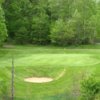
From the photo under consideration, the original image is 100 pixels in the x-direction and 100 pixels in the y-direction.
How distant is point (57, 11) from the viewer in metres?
71.8

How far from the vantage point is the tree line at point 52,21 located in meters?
68.0

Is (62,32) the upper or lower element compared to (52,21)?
lower

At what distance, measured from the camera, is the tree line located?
6800 centimetres

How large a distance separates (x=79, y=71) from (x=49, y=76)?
3.37 metres

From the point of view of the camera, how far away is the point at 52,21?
236 feet

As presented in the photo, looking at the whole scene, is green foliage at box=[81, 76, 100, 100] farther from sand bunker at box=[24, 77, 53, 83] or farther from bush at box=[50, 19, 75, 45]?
bush at box=[50, 19, 75, 45]

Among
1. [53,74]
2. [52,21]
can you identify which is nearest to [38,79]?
[53,74]

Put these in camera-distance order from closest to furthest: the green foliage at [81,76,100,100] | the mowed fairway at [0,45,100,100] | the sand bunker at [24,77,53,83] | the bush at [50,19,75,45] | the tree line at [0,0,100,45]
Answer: the green foliage at [81,76,100,100]
the mowed fairway at [0,45,100,100]
the sand bunker at [24,77,53,83]
the bush at [50,19,75,45]
the tree line at [0,0,100,45]

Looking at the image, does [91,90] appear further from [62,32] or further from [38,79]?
[62,32]

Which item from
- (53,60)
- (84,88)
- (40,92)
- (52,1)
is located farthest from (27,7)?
(84,88)

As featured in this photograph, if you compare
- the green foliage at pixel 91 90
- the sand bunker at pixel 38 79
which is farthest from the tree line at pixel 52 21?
the green foliage at pixel 91 90

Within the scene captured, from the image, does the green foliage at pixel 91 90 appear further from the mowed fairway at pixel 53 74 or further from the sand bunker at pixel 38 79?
the sand bunker at pixel 38 79

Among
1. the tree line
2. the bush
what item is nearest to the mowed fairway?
the bush

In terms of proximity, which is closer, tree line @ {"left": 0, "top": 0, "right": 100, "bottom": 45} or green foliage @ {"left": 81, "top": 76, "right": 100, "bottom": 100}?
green foliage @ {"left": 81, "top": 76, "right": 100, "bottom": 100}
